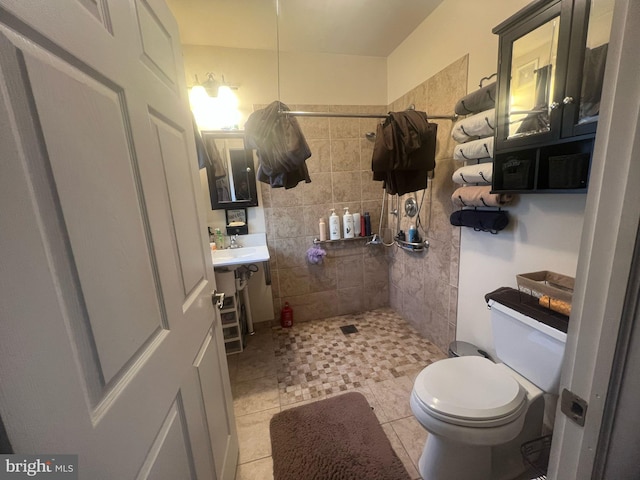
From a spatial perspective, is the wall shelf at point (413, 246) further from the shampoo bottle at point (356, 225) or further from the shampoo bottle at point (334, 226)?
the shampoo bottle at point (334, 226)

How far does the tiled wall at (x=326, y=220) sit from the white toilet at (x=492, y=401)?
146 centimetres

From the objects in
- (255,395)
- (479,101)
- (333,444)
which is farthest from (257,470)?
(479,101)

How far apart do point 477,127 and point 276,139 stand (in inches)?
46.1

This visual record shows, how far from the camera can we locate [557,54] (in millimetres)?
945

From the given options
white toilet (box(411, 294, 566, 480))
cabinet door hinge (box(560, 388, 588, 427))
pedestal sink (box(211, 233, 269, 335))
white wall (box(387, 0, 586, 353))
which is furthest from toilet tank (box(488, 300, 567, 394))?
pedestal sink (box(211, 233, 269, 335))

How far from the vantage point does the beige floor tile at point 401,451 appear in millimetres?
1216

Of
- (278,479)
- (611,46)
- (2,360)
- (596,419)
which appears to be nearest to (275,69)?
(611,46)

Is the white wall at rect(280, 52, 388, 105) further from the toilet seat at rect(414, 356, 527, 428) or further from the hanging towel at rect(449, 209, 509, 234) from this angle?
the toilet seat at rect(414, 356, 527, 428)

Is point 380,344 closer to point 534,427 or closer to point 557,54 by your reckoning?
point 534,427

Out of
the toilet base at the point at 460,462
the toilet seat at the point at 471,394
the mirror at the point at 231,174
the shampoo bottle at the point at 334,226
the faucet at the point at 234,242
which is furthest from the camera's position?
the shampoo bottle at the point at 334,226

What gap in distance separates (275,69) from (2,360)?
2.47 metres

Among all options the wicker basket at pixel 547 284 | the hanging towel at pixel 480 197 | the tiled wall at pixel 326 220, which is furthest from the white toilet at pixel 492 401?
the tiled wall at pixel 326 220

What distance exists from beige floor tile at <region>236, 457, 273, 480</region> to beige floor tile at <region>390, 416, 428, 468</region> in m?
0.71

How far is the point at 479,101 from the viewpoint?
137 centimetres
